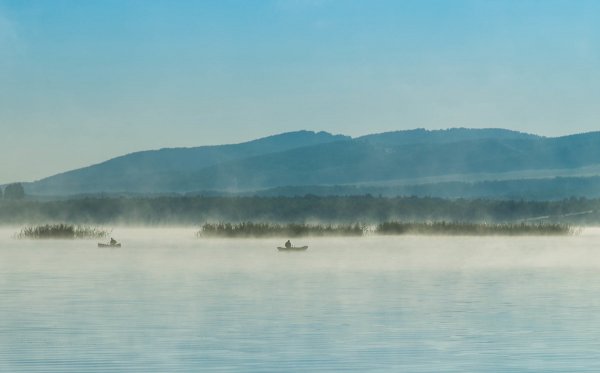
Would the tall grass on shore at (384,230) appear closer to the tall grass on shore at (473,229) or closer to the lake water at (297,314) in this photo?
the tall grass on shore at (473,229)

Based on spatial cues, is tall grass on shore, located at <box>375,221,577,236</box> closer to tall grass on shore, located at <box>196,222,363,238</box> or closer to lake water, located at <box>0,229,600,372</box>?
tall grass on shore, located at <box>196,222,363,238</box>

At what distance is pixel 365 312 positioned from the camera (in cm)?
2809

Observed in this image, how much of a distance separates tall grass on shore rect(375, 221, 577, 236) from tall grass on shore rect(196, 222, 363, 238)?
3.03 meters

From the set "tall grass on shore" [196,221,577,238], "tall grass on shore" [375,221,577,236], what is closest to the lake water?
"tall grass on shore" [196,221,577,238]

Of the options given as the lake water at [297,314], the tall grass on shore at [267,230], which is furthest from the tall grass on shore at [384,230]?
the lake water at [297,314]

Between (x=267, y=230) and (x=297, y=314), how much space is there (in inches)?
1676

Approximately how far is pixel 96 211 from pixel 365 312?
256 ft

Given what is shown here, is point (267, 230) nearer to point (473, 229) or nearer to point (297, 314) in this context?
point (473, 229)

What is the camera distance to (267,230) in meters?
70.1

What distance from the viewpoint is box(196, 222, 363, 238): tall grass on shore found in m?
67.9

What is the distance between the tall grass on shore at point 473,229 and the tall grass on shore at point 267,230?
3.03 metres

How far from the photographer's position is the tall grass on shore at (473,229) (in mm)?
75312

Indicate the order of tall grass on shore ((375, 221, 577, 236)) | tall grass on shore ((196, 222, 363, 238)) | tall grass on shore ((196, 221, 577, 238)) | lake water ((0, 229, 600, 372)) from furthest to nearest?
tall grass on shore ((375, 221, 577, 236)), tall grass on shore ((196, 221, 577, 238)), tall grass on shore ((196, 222, 363, 238)), lake water ((0, 229, 600, 372))

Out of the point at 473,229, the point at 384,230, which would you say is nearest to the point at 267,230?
the point at 384,230
